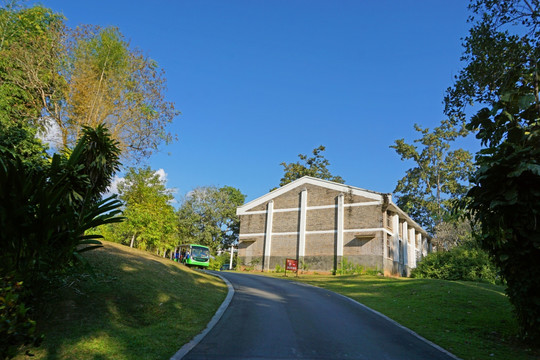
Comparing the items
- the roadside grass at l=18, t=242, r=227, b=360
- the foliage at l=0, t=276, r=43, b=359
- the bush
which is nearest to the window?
the bush

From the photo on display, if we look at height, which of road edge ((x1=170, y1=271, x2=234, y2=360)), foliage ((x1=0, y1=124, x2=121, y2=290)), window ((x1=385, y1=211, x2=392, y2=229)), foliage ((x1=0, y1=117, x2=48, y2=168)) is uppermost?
window ((x1=385, y1=211, x2=392, y2=229))

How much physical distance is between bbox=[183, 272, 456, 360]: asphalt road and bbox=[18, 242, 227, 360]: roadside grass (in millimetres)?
777

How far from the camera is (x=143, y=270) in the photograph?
1380 centimetres

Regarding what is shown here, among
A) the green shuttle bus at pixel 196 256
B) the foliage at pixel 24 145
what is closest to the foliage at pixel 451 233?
the green shuttle bus at pixel 196 256

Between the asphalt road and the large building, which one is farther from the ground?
the large building

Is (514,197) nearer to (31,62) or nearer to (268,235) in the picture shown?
(31,62)

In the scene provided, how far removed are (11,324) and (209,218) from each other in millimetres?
55973

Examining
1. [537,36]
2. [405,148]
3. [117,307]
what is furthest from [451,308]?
[405,148]

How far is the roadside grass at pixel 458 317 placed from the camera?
8102 mm

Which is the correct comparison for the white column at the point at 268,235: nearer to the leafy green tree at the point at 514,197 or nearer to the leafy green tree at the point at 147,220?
the leafy green tree at the point at 147,220

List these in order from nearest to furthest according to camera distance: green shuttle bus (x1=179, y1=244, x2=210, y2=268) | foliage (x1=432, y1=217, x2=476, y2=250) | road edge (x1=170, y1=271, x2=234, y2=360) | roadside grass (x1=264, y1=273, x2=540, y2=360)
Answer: road edge (x1=170, y1=271, x2=234, y2=360) → roadside grass (x1=264, y1=273, x2=540, y2=360) → green shuttle bus (x1=179, y1=244, x2=210, y2=268) → foliage (x1=432, y1=217, x2=476, y2=250)

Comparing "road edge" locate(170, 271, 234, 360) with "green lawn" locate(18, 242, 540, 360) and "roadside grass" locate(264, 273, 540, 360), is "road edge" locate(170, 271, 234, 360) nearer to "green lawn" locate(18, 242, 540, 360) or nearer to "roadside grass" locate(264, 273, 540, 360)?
"green lawn" locate(18, 242, 540, 360)

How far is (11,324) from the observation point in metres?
4.34

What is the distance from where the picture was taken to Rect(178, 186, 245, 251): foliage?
188ft
